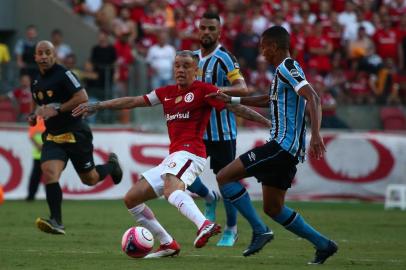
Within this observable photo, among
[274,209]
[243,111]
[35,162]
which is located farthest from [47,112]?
[35,162]

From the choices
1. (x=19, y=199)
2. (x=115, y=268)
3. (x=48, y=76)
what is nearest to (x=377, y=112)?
(x=19, y=199)

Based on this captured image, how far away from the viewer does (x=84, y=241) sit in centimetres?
1193

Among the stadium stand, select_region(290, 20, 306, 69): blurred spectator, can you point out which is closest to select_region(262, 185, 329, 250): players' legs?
the stadium stand

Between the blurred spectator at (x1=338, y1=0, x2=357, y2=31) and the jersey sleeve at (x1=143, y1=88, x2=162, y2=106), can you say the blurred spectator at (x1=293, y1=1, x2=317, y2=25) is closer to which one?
the blurred spectator at (x1=338, y1=0, x2=357, y2=31)

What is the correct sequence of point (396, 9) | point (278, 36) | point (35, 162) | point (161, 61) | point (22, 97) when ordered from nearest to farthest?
point (278, 36) < point (35, 162) < point (22, 97) < point (161, 61) < point (396, 9)

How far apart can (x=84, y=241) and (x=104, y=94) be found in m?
9.82

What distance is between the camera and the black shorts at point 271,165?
32.0ft

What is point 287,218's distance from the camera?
9758 mm

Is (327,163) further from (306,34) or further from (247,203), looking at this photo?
(247,203)

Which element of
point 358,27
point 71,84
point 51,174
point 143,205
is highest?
point 358,27

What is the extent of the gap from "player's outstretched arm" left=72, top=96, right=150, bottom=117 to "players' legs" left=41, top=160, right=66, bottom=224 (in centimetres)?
247

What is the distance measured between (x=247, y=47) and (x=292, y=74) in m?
13.9

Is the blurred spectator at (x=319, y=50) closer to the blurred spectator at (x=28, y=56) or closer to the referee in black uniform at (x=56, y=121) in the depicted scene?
the blurred spectator at (x=28, y=56)

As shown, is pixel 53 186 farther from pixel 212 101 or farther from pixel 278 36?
pixel 278 36
